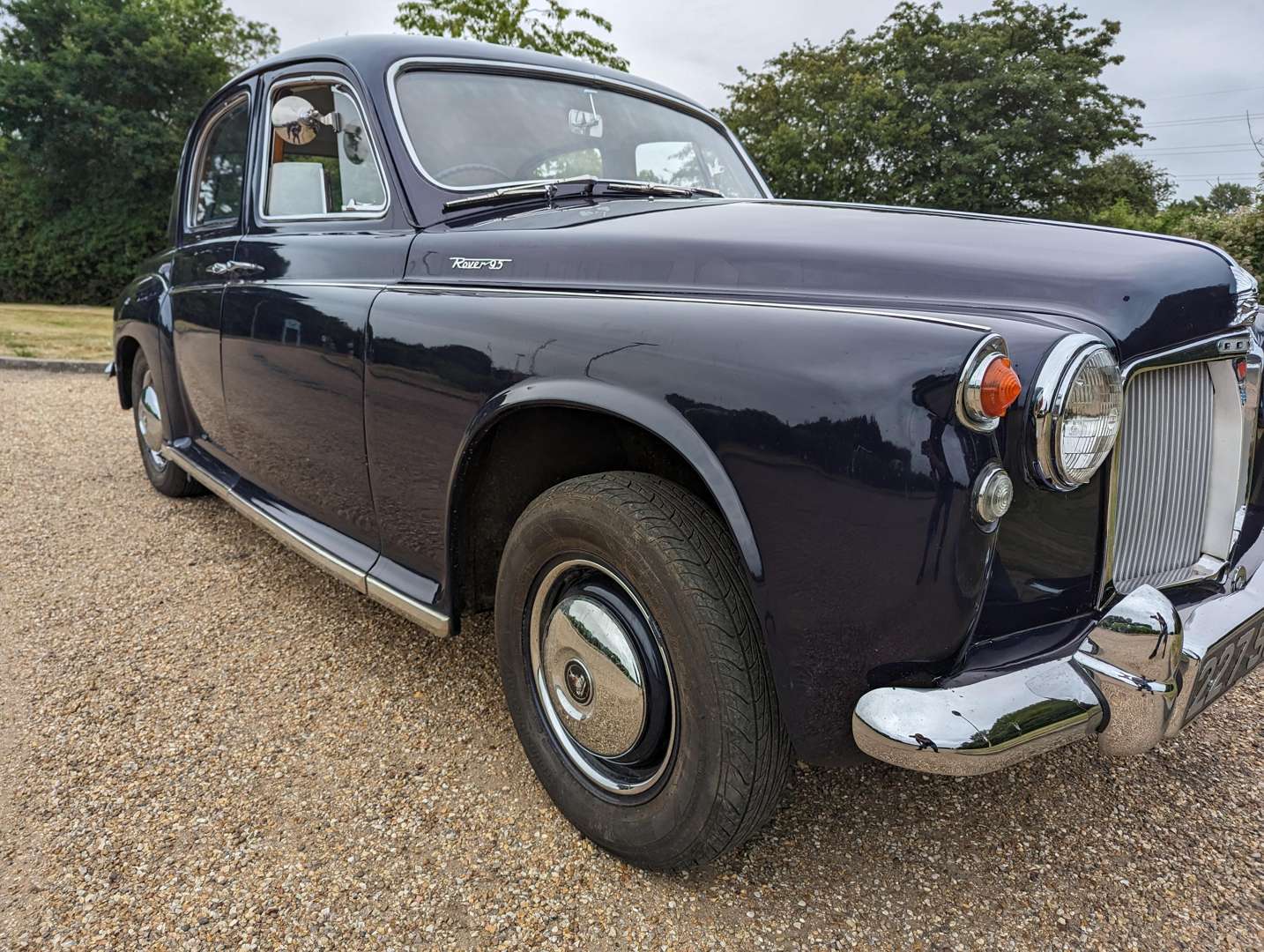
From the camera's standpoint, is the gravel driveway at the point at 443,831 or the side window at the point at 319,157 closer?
the gravel driveway at the point at 443,831

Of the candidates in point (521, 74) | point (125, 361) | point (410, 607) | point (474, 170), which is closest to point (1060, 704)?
point (410, 607)

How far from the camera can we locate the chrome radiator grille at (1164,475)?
5.28 feet

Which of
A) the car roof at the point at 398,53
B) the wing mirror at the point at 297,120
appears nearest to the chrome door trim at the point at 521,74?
the car roof at the point at 398,53

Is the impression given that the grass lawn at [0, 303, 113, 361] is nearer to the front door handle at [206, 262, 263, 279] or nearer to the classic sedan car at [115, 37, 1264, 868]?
the front door handle at [206, 262, 263, 279]

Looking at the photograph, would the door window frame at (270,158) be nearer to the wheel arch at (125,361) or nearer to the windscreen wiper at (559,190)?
the windscreen wiper at (559,190)

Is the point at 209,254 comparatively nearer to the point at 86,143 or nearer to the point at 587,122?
the point at 587,122

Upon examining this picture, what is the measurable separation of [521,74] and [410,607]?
1.79 metres

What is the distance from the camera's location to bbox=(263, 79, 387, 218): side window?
2.55 meters

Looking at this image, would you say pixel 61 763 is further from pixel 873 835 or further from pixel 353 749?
pixel 873 835

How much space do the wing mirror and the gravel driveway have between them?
1752 mm

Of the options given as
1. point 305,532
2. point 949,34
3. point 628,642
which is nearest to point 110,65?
point 949,34

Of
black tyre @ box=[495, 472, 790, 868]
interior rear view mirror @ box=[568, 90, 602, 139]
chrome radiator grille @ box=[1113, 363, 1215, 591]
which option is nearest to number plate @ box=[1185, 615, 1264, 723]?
chrome radiator grille @ box=[1113, 363, 1215, 591]

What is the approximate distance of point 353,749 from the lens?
7.33 feet

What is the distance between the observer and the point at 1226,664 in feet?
5.08
